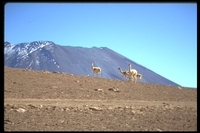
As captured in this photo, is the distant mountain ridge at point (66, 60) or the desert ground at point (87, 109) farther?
the distant mountain ridge at point (66, 60)

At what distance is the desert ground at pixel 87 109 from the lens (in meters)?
9.05

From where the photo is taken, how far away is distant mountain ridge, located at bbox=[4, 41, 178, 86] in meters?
151

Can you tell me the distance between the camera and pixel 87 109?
40.1 ft

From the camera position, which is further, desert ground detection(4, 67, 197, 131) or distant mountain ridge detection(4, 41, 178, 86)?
distant mountain ridge detection(4, 41, 178, 86)

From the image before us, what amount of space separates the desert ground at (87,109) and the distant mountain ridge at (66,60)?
121 m

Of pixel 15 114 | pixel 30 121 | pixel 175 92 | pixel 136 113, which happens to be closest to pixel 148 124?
pixel 136 113

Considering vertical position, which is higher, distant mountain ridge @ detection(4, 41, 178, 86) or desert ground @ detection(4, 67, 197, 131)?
distant mountain ridge @ detection(4, 41, 178, 86)

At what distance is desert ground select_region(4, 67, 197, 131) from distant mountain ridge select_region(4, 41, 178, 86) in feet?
398

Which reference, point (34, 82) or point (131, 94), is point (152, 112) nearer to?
point (131, 94)

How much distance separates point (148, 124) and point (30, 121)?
14.0ft

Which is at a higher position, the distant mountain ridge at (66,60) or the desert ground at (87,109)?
the distant mountain ridge at (66,60)

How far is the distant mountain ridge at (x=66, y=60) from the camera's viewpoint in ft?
497

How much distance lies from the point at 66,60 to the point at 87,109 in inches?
5989

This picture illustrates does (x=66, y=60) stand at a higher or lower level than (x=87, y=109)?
higher
